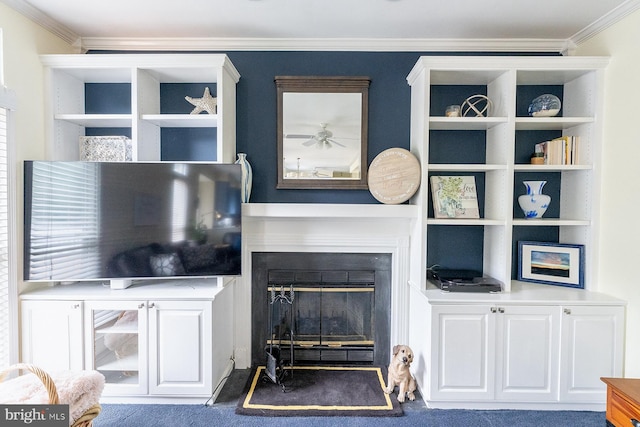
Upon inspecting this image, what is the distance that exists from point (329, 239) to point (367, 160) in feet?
2.28

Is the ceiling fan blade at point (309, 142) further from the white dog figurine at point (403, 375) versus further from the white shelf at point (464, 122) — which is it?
the white dog figurine at point (403, 375)

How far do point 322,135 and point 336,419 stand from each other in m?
1.99

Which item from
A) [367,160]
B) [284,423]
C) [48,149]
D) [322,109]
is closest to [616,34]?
[367,160]

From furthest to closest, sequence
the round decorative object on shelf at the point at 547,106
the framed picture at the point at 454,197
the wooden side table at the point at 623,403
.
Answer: the framed picture at the point at 454,197, the round decorative object on shelf at the point at 547,106, the wooden side table at the point at 623,403

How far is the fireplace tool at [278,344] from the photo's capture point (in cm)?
247

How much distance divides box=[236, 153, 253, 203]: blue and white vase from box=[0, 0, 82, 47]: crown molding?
1.56 m

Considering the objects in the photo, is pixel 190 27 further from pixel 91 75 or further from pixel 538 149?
pixel 538 149

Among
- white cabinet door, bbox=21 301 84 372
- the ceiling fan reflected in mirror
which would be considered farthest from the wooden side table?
white cabinet door, bbox=21 301 84 372

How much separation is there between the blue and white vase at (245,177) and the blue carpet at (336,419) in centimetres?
143

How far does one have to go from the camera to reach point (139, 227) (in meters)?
2.27

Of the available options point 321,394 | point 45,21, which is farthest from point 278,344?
point 45,21

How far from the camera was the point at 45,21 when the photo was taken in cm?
236

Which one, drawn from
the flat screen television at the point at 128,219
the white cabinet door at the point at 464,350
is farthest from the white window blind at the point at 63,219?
the white cabinet door at the point at 464,350

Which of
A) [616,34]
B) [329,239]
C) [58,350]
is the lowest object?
[58,350]
